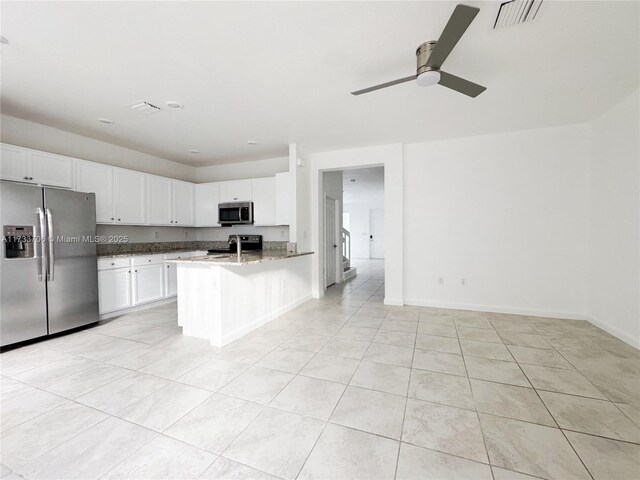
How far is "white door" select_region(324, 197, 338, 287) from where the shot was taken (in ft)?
20.1

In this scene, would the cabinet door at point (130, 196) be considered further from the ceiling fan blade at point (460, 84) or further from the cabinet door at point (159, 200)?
the ceiling fan blade at point (460, 84)

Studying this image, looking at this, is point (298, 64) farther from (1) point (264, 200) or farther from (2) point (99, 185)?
(2) point (99, 185)

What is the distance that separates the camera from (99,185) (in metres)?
4.05

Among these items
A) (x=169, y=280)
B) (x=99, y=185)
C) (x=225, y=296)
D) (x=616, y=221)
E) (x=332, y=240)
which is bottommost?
(x=169, y=280)

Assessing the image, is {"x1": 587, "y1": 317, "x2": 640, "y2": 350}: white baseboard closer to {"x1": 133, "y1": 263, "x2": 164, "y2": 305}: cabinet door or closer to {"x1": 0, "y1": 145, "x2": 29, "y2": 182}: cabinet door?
{"x1": 133, "y1": 263, "x2": 164, "y2": 305}: cabinet door

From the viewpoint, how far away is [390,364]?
2.59 m

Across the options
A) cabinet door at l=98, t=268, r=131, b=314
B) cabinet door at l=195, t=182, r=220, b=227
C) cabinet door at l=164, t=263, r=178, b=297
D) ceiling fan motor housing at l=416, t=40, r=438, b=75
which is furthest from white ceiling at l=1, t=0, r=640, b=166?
cabinet door at l=164, t=263, r=178, b=297

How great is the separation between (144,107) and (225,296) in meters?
2.31

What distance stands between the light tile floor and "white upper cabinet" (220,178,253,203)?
2.77m

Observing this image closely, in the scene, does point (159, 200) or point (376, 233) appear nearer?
point (159, 200)

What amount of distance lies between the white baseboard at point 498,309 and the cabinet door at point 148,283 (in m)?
4.15

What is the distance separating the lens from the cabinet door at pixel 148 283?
429 centimetres

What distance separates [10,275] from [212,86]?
2.90 m

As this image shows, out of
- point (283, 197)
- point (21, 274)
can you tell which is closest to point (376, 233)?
point (283, 197)
